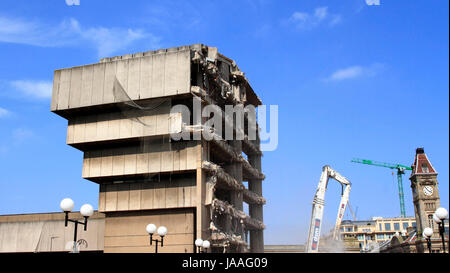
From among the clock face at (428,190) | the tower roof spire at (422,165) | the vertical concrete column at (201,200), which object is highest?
the tower roof spire at (422,165)

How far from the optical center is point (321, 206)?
7975cm

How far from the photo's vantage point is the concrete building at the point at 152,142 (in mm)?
58844

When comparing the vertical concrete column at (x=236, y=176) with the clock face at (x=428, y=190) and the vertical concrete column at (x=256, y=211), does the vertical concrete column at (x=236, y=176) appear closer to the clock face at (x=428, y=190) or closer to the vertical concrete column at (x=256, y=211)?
the vertical concrete column at (x=256, y=211)

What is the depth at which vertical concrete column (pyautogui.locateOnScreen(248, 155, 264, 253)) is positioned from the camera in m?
79.6

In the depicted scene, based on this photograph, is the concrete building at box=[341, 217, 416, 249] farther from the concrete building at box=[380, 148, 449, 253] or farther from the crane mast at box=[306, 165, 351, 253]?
the crane mast at box=[306, 165, 351, 253]

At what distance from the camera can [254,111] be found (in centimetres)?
8506

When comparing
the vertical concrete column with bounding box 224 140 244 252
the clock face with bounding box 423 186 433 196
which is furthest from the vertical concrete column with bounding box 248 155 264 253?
the clock face with bounding box 423 186 433 196

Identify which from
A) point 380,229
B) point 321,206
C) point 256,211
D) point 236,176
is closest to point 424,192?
point 321,206

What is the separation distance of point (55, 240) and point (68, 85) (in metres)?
24.9

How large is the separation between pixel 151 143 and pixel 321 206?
108ft

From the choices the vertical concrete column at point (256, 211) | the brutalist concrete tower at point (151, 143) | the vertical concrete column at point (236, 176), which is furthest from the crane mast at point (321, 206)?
the brutalist concrete tower at point (151, 143)

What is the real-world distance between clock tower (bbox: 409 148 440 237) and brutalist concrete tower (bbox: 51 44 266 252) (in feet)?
137

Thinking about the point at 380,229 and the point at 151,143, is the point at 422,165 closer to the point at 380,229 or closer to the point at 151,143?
the point at 151,143

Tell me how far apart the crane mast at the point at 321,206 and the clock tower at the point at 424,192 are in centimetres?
1592
